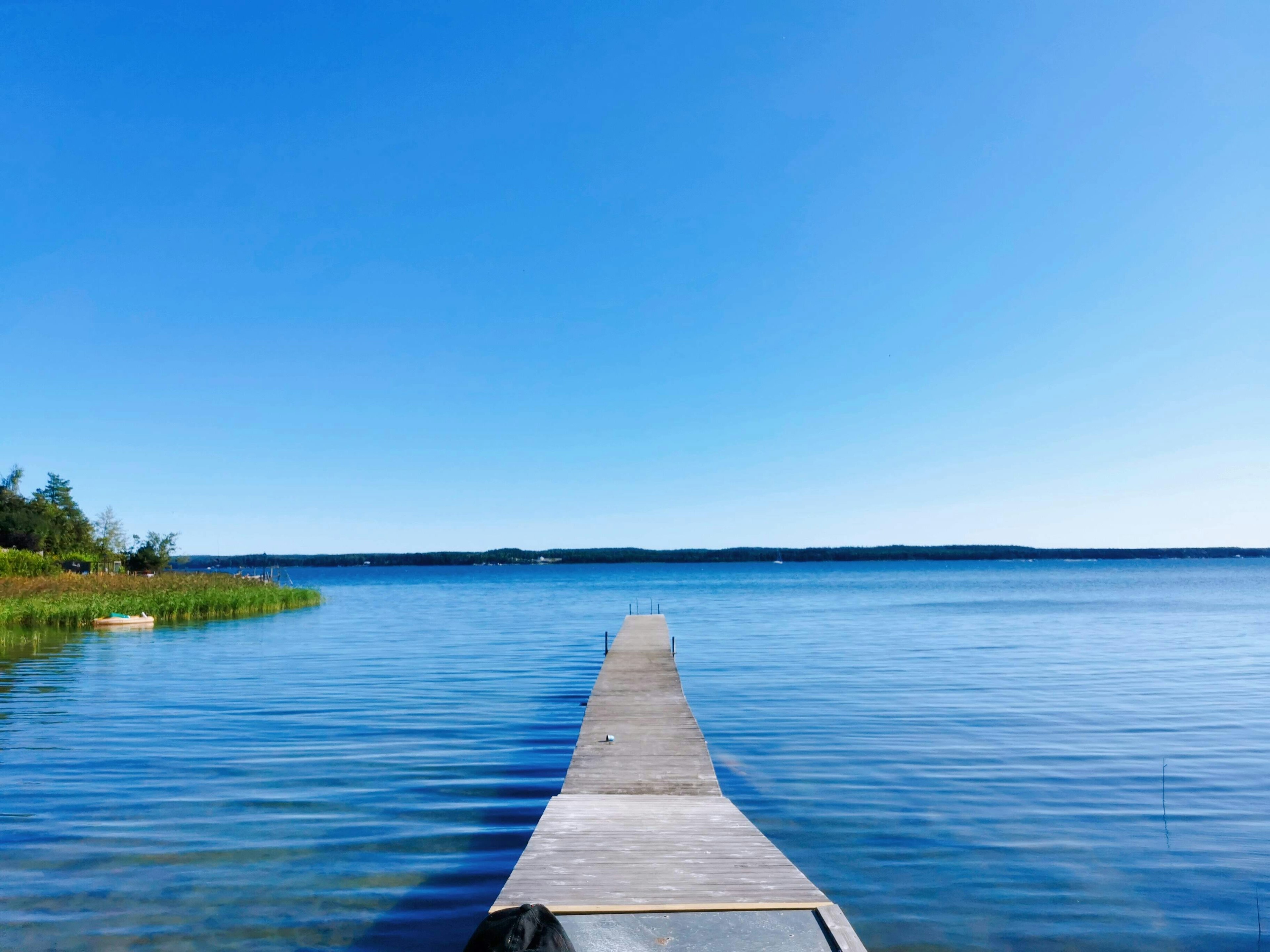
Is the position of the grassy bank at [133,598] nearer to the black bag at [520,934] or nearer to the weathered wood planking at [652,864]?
the weathered wood planking at [652,864]

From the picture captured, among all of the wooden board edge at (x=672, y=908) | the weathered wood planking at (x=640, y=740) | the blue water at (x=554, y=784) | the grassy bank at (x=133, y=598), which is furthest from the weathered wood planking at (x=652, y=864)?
the grassy bank at (x=133, y=598)

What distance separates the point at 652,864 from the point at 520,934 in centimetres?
320

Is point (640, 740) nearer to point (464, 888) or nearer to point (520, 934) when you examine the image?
point (464, 888)

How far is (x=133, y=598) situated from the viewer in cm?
3566

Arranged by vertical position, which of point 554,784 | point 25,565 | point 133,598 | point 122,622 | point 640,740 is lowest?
point 554,784

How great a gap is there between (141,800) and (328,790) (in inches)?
87.4

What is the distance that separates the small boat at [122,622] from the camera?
3238cm

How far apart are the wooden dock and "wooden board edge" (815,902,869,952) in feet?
0.03

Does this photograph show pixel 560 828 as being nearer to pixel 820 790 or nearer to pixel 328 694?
pixel 820 790

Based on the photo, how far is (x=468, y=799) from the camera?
10516mm

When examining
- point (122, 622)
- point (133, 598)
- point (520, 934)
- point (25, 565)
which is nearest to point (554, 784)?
point (520, 934)

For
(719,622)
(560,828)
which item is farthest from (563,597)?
(560,828)

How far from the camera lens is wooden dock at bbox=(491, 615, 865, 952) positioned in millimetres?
5488

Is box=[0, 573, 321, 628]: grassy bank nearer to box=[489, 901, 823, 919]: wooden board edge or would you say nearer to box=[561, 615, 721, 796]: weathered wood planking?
box=[561, 615, 721, 796]: weathered wood planking
